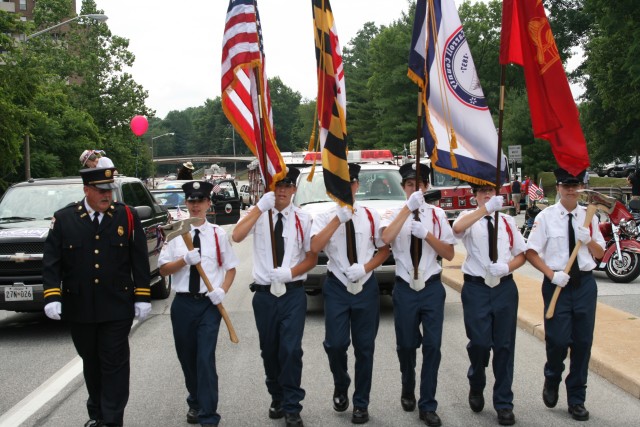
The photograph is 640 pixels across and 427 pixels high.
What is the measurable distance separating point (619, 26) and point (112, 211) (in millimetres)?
17730

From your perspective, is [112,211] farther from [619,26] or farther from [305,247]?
[619,26]

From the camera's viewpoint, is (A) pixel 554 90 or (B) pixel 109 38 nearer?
(A) pixel 554 90

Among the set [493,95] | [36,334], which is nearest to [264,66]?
[36,334]

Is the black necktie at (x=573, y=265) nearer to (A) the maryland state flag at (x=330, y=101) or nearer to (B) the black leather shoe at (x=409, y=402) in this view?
(B) the black leather shoe at (x=409, y=402)

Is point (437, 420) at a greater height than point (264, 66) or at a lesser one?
lesser

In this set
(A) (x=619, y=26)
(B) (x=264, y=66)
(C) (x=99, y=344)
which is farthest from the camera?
(A) (x=619, y=26)

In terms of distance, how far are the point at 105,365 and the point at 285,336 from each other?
4.25 feet

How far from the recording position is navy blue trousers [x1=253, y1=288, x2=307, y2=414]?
6.00 metres

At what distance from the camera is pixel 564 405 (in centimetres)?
655

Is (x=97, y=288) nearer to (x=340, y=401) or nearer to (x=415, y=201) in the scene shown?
(x=340, y=401)

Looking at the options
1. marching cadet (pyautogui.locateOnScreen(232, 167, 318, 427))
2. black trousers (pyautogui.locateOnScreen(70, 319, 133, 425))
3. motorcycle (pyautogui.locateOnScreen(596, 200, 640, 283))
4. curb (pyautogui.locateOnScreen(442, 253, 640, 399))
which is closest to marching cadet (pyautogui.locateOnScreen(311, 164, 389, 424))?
marching cadet (pyautogui.locateOnScreen(232, 167, 318, 427))

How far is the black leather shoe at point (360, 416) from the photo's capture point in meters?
6.09

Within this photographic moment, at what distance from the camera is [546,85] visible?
6.50 m

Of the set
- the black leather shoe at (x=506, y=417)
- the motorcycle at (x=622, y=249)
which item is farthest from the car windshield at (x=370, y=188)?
the black leather shoe at (x=506, y=417)
